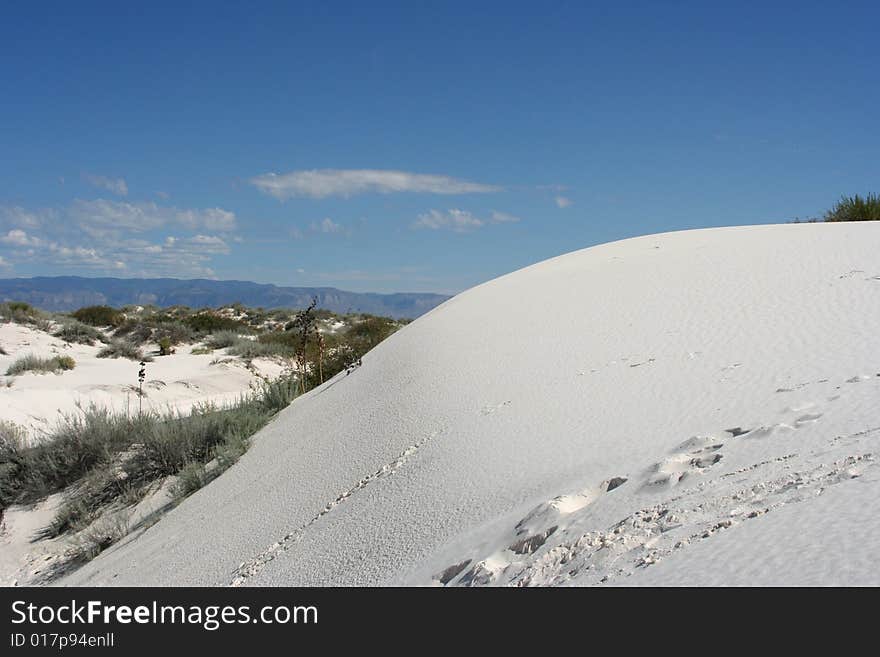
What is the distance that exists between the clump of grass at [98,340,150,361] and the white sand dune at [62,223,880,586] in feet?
45.8

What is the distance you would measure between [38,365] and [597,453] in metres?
15.7

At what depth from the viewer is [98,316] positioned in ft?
81.0

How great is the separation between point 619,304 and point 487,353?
120cm

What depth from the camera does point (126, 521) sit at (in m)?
5.80

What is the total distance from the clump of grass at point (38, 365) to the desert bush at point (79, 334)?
3904 millimetres

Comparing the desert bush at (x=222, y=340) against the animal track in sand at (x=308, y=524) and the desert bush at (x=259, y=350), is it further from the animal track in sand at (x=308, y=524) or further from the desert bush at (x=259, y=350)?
the animal track in sand at (x=308, y=524)

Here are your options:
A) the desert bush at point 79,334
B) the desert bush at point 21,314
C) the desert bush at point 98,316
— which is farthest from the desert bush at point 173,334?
the desert bush at point 21,314

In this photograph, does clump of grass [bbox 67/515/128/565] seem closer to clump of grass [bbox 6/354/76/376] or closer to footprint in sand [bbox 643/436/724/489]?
footprint in sand [bbox 643/436/724/489]

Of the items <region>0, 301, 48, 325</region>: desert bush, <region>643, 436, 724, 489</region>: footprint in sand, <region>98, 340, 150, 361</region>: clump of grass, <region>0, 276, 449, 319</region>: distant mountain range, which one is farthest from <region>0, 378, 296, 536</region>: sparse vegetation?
<region>0, 276, 449, 319</region>: distant mountain range

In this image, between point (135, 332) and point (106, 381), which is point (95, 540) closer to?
point (106, 381)

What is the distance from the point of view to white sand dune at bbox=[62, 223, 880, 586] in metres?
2.05
